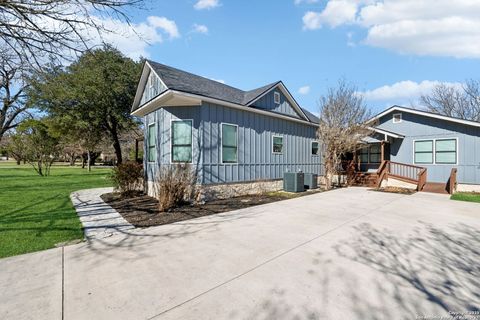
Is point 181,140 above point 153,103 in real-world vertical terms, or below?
below

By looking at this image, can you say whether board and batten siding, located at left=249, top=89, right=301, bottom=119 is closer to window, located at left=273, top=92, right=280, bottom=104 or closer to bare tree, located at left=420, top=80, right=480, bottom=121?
window, located at left=273, top=92, right=280, bottom=104

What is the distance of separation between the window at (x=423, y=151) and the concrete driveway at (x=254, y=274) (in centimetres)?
942

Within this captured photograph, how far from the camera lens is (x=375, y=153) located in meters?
16.0

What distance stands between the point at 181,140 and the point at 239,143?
7.99 feet

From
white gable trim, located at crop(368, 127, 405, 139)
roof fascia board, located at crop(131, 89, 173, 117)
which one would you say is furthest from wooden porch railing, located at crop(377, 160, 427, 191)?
roof fascia board, located at crop(131, 89, 173, 117)

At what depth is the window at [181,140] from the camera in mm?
9188

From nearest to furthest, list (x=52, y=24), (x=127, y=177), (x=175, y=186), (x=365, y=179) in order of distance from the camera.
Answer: (x=52, y=24), (x=175, y=186), (x=127, y=177), (x=365, y=179)

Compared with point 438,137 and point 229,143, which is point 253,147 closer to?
point 229,143

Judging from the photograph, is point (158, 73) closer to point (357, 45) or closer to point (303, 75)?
point (303, 75)

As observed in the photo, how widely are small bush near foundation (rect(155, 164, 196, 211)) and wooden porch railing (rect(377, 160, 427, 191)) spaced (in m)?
11.0

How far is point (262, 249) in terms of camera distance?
432cm

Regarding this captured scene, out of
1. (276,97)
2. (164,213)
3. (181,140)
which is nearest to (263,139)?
(276,97)

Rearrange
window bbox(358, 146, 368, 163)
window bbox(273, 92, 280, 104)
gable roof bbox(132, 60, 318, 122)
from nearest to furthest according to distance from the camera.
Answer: gable roof bbox(132, 60, 318, 122) → window bbox(273, 92, 280, 104) → window bbox(358, 146, 368, 163)

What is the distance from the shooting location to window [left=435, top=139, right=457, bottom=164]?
12.6 meters
